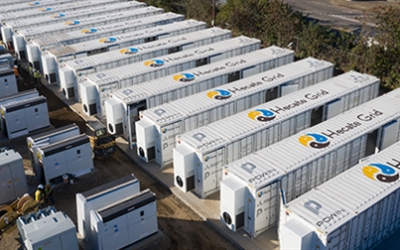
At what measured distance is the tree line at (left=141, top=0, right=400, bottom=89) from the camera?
134 ft

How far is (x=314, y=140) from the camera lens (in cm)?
2484

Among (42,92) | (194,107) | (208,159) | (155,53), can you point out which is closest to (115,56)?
(155,53)

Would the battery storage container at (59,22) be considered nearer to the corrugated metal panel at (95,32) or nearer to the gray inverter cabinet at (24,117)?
the corrugated metal panel at (95,32)

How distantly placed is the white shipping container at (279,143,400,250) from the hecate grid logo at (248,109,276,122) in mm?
6774

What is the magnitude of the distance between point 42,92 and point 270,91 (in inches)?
841

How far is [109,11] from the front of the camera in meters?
60.4

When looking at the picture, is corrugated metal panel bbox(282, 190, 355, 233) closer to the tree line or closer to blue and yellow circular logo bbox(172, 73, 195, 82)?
blue and yellow circular logo bbox(172, 73, 195, 82)

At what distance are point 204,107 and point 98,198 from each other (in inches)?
413

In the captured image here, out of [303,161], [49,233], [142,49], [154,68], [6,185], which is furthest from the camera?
[142,49]

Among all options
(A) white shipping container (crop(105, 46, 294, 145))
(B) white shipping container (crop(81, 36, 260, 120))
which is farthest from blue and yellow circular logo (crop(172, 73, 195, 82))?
(B) white shipping container (crop(81, 36, 260, 120))

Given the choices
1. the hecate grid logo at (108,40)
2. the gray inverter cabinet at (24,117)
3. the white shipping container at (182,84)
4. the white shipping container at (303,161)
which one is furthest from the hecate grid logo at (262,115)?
the hecate grid logo at (108,40)

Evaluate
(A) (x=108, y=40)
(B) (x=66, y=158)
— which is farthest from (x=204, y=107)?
(A) (x=108, y=40)

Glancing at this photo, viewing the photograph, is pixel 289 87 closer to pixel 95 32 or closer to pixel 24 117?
pixel 24 117

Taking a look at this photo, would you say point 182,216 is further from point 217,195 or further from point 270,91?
point 270,91
